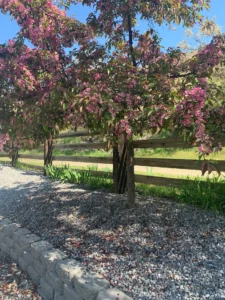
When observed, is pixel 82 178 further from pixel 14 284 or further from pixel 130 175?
pixel 14 284

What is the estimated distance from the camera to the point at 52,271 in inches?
111

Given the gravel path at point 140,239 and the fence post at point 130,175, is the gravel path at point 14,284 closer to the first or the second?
the gravel path at point 140,239

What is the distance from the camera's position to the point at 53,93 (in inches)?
105

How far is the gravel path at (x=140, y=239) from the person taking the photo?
2357 millimetres

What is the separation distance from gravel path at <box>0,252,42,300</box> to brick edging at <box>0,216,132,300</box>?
6cm

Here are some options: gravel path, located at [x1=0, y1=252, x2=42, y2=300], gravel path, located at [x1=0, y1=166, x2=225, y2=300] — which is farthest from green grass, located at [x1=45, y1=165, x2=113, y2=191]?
gravel path, located at [x1=0, y1=252, x2=42, y2=300]

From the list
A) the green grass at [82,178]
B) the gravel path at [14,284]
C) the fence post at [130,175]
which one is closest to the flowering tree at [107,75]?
the fence post at [130,175]

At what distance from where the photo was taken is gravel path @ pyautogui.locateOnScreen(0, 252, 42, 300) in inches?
114

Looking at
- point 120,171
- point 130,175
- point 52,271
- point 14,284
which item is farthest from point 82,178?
point 52,271

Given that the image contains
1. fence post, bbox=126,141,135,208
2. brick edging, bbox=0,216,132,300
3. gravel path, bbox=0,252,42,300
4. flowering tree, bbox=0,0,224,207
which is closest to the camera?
brick edging, bbox=0,216,132,300

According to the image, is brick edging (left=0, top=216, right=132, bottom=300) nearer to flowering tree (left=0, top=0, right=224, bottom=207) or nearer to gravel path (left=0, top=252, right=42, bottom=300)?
gravel path (left=0, top=252, right=42, bottom=300)

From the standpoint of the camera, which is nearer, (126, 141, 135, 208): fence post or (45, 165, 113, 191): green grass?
(126, 141, 135, 208): fence post

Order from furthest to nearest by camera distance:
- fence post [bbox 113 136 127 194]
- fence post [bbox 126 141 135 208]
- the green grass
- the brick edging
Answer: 1. the green grass
2. fence post [bbox 113 136 127 194]
3. fence post [bbox 126 141 135 208]
4. the brick edging

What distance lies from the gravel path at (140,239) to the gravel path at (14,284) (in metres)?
0.49
